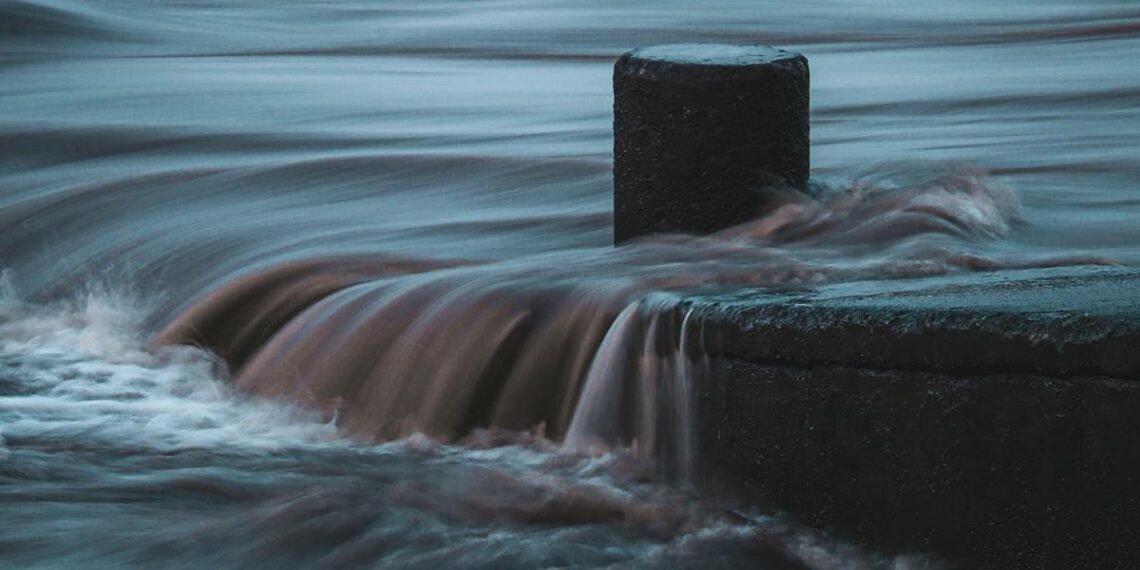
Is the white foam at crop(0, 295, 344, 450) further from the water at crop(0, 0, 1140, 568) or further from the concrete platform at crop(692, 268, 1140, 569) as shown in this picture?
the concrete platform at crop(692, 268, 1140, 569)

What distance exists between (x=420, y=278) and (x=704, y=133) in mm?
927

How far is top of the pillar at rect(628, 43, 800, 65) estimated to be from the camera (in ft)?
17.2

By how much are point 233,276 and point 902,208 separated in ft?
6.68

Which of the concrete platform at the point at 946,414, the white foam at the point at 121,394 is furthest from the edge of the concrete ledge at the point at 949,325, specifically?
the white foam at the point at 121,394

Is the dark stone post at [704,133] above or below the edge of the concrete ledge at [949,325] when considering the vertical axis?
above

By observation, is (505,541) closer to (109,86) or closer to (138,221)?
(138,221)

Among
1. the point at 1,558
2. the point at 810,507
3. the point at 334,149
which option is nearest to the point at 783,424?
the point at 810,507

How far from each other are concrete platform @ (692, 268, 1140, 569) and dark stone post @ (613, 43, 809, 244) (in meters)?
1.08

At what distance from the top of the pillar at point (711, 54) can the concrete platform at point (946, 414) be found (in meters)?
1.16

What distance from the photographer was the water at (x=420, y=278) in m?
4.43

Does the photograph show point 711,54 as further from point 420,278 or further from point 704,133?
point 420,278

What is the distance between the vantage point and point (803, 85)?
539 cm

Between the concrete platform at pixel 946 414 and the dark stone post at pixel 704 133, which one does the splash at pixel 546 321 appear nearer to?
the dark stone post at pixel 704 133

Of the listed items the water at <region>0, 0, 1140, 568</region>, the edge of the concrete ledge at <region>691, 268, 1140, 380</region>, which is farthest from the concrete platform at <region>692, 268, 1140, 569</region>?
the water at <region>0, 0, 1140, 568</region>
